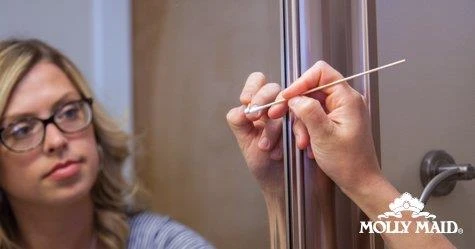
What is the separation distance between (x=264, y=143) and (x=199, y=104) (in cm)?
37

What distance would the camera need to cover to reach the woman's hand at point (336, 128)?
45 centimetres

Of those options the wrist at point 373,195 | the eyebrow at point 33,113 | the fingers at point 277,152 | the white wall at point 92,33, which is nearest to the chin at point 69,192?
the eyebrow at point 33,113

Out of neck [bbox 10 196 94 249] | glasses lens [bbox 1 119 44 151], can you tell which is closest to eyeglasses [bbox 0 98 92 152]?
glasses lens [bbox 1 119 44 151]

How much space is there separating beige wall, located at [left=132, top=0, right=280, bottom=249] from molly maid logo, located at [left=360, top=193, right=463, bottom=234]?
8.6 inches

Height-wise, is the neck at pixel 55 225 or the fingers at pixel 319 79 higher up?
the fingers at pixel 319 79

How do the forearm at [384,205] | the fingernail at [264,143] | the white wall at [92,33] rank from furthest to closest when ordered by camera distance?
1. the white wall at [92,33]
2. the fingernail at [264,143]
3. the forearm at [384,205]

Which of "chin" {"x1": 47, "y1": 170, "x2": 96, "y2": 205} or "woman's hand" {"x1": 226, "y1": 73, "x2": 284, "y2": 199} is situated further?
"chin" {"x1": 47, "y1": 170, "x2": 96, "y2": 205}

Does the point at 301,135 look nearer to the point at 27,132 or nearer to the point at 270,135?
the point at 270,135

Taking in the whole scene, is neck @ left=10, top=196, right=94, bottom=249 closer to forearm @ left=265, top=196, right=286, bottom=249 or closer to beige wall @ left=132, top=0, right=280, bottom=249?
beige wall @ left=132, top=0, right=280, bottom=249

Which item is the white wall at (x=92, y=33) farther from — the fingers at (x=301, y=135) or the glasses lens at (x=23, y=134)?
the fingers at (x=301, y=135)

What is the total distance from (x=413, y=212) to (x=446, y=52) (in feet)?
0.64

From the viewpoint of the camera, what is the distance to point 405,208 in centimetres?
46

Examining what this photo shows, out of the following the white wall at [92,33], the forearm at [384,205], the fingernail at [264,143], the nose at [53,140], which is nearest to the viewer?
the forearm at [384,205]

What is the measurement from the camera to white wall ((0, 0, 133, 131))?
996mm
